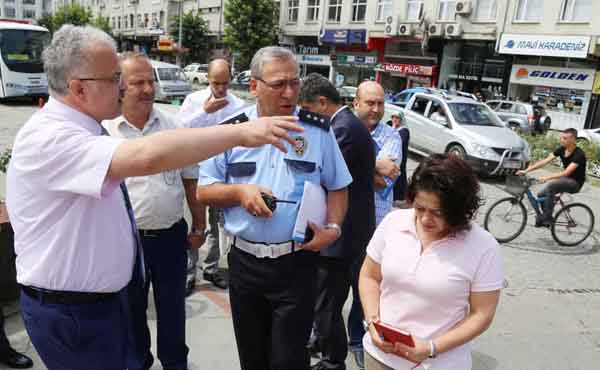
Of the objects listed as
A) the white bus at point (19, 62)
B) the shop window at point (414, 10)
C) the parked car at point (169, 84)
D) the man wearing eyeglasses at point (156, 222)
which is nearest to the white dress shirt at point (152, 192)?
the man wearing eyeglasses at point (156, 222)

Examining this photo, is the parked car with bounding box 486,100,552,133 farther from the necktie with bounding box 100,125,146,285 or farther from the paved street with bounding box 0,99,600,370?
the necktie with bounding box 100,125,146,285

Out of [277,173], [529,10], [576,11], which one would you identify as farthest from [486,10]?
[277,173]

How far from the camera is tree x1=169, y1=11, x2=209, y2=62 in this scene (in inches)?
1609

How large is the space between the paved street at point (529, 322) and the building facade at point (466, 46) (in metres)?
18.7

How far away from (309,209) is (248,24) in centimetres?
3377

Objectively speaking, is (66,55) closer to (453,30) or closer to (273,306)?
(273,306)

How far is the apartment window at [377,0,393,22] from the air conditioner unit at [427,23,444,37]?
3.99 meters

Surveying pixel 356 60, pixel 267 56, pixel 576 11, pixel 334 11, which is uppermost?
pixel 334 11

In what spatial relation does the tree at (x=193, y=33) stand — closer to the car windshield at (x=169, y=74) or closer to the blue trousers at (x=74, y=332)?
the car windshield at (x=169, y=74)

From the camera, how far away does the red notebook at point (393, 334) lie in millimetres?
1842

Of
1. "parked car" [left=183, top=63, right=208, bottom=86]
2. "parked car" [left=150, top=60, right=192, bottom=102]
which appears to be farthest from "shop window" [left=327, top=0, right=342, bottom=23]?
"parked car" [left=150, top=60, right=192, bottom=102]

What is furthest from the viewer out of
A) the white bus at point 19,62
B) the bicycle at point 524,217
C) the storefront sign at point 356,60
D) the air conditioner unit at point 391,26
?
the storefront sign at point 356,60

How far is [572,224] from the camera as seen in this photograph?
20.8 feet

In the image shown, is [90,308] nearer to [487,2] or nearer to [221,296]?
[221,296]
